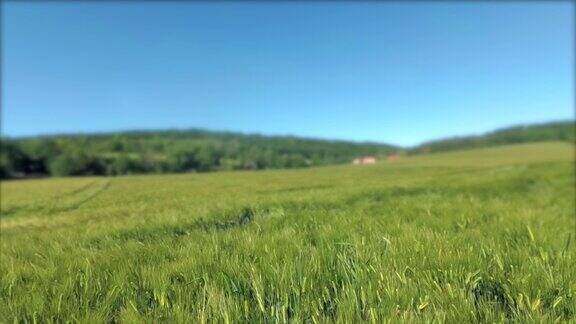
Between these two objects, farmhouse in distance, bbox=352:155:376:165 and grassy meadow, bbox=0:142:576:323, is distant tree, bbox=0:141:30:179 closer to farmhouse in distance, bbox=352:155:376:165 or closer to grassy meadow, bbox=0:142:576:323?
grassy meadow, bbox=0:142:576:323

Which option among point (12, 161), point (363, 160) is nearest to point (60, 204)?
point (363, 160)

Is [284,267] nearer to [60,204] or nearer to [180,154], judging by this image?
[60,204]

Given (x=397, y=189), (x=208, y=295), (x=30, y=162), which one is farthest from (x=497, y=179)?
(x=30, y=162)

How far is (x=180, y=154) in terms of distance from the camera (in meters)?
10.7

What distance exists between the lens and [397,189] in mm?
10898

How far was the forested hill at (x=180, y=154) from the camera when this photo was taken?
10984mm

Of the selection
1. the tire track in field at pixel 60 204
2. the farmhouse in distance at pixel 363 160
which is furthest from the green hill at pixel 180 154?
the tire track in field at pixel 60 204

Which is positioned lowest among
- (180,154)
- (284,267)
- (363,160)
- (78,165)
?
(284,267)

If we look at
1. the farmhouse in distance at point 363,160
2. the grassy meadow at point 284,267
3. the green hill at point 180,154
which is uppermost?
the green hill at point 180,154

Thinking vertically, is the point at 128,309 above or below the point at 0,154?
below

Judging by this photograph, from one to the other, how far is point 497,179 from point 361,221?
38.5ft

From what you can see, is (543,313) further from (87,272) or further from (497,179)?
(497,179)

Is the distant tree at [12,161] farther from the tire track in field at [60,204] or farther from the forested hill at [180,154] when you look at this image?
the tire track in field at [60,204]

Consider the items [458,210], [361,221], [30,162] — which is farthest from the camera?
[30,162]
